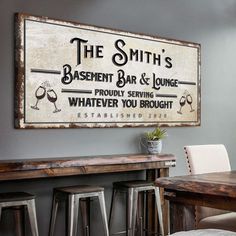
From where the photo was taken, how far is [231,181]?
2658 millimetres

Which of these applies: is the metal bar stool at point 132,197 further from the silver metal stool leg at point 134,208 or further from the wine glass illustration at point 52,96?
the wine glass illustration at point 52,96

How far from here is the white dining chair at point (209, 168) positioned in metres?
2.95

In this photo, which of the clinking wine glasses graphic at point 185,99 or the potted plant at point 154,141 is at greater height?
the clinking wine glasses graphic at point 185,99

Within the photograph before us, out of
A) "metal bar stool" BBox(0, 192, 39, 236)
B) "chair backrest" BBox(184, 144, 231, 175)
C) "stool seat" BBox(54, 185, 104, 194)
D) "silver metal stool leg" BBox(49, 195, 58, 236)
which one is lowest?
"silver metal stool leg" BBox(49, 195, 58, 236)

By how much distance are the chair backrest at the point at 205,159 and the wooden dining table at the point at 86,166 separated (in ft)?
2.28

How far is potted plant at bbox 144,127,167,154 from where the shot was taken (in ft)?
14.1

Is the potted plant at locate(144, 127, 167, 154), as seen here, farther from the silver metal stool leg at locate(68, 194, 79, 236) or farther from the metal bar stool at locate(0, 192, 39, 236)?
the metal bar stool at locate(0, 192, 39, 236)

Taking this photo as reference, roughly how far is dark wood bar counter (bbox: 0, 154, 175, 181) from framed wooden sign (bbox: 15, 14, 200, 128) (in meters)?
0.44

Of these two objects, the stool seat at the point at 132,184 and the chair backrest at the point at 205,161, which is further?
the stool seat at the point at 132,184

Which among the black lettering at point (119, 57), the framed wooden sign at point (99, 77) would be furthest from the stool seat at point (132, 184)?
the black lettering at point (119, 57)

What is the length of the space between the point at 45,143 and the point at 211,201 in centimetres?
171

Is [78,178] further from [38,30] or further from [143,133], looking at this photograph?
[38,30]

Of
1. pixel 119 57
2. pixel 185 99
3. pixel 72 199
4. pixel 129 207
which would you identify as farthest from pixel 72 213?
pixel 185 99

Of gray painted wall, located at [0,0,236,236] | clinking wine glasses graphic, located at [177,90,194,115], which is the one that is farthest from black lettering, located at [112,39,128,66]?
clinking wine glasses graphic, located at [177,90,194,115]
